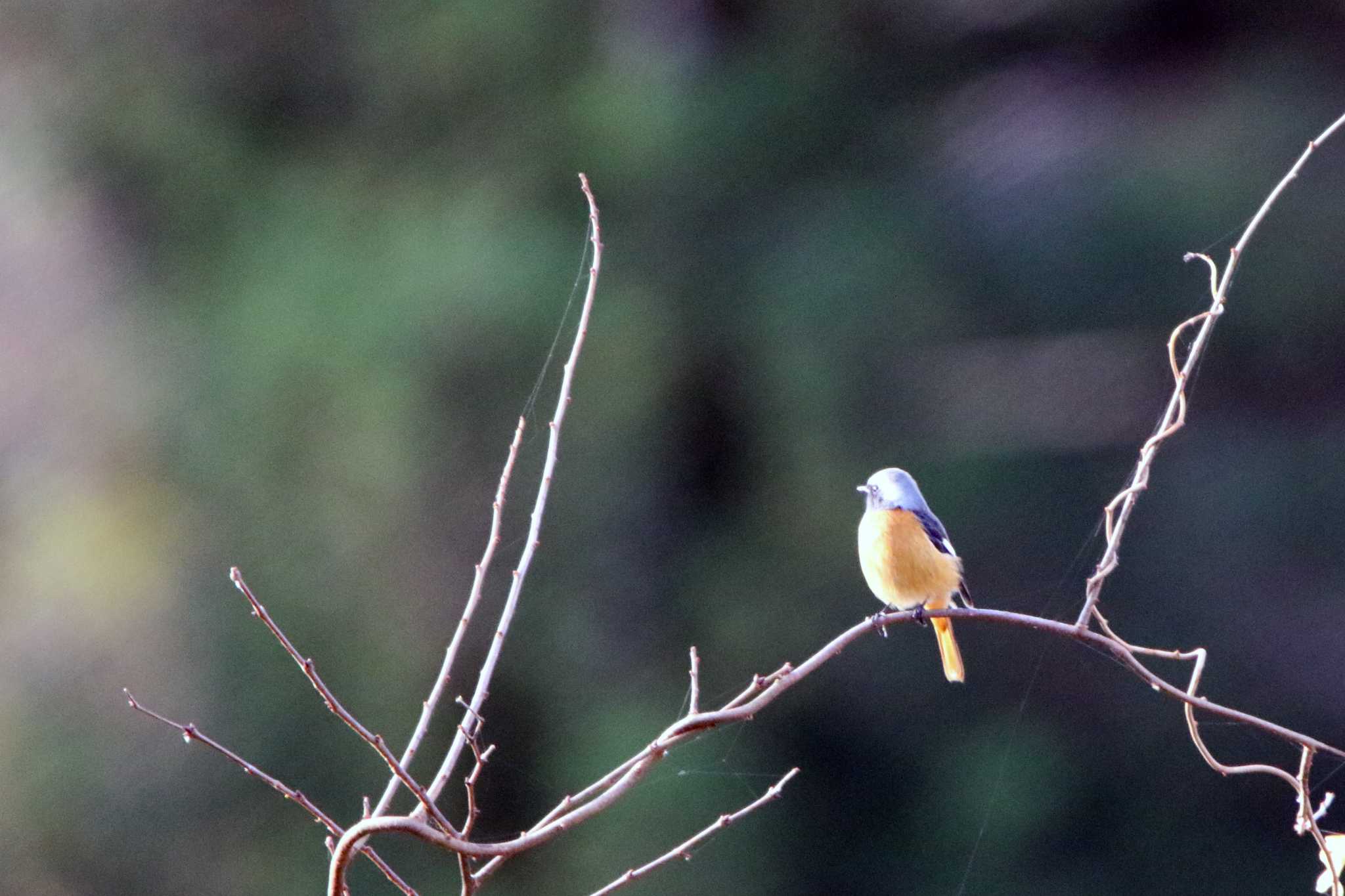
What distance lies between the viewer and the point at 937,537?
357 cm

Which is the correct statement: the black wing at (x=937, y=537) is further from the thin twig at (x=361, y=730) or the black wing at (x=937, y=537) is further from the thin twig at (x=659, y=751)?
the thin twig at (x=361, y=730)

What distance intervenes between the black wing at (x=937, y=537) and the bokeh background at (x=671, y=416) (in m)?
2.72

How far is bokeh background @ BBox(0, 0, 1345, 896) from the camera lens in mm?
6438

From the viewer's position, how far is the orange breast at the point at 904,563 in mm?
3383

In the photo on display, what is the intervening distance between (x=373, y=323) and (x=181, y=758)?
7.22 feet

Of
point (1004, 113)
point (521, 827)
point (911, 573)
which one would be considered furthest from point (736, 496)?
point (911, 573)

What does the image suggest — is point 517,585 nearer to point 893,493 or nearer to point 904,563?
point 904,563

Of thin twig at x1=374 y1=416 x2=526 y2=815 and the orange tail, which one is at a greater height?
thin twig at x1=374 y1=416 x2=526 y2=815

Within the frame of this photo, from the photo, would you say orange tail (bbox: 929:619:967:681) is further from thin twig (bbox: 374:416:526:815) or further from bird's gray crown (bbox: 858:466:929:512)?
thin twig (bbox: 374:416:526:815)

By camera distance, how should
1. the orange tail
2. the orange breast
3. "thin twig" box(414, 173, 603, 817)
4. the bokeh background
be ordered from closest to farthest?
"thin twig" box(414, 173, 603, 817)
the orange breast
the orange tail
the bokeh background

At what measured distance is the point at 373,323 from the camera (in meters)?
Answer: 6.42

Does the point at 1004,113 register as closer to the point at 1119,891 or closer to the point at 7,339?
the point at 1119,891

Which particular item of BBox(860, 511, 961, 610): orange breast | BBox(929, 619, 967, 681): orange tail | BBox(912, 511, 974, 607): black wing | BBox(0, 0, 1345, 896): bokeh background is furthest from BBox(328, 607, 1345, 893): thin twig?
BBox(0, 0, 1345, 896): bokeh background

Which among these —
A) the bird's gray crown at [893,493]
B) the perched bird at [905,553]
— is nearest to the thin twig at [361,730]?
the perched bird at [905,553]
